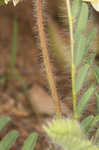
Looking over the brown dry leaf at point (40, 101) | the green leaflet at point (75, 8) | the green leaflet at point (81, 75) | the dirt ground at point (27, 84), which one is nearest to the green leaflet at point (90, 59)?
the green leaflet at point (81, 75)

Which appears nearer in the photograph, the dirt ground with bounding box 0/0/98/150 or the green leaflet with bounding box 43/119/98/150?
the green leaflet with bounding box 43/119/98/150

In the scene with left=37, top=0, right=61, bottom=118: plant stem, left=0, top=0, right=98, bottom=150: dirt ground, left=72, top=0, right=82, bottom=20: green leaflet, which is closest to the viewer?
left=72, top=0, right=82, bottom=20: green leaflet

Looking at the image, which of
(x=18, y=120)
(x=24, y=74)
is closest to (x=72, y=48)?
(x=18, y=120)

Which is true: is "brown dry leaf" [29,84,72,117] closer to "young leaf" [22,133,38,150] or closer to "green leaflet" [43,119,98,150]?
"young leaf" [22,133,38,150]

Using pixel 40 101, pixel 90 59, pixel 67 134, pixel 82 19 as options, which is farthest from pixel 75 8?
pixel 40 101

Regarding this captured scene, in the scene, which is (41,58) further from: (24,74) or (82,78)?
(24,74)

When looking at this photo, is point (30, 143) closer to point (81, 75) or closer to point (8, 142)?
point (8, 142)

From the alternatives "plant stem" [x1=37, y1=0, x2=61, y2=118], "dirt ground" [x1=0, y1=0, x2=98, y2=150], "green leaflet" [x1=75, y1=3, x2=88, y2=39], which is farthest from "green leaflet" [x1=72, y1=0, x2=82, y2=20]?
"dirt ground" [x1=0, y1=0, x2=98, y2=150]
